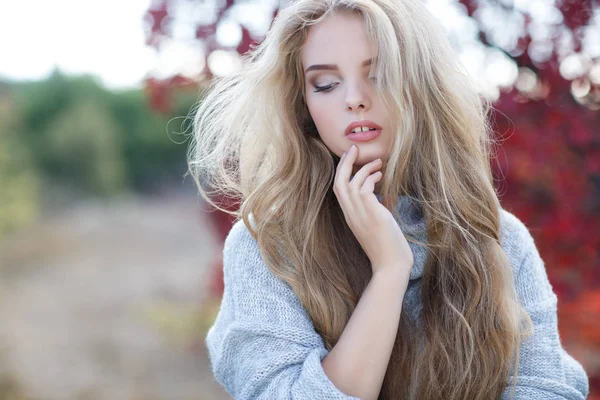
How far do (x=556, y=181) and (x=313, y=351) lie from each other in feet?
4.25

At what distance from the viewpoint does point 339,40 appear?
1.72 m

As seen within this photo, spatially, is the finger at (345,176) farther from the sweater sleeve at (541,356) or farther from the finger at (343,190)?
the sweater sleeve at (541,356)

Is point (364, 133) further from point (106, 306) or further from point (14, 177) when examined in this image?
point (14, 177)

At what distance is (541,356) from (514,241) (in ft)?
1.06

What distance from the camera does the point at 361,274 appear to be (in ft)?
6.13

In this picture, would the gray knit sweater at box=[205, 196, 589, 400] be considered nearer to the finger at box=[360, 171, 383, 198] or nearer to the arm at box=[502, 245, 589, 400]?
the arm at box=[502, 245, 589, 400]

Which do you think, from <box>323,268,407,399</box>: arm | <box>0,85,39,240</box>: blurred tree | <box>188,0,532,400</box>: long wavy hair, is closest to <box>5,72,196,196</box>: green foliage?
<box>0,85,39,240</box>: blurred tree

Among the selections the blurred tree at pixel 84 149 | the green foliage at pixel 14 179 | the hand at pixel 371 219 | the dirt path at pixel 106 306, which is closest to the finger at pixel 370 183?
the hand at pixel 371 219

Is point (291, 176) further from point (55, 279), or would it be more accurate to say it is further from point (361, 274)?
point (55, 279)

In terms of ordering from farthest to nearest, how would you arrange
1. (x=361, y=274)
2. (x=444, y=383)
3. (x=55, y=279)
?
(x=55, y=279) < (x=361, y=274) < (x=444, y=383)

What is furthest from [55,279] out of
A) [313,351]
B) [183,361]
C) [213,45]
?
[313,351]

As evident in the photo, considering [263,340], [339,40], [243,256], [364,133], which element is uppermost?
[339,40]

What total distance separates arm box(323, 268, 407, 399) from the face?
14.1 inches

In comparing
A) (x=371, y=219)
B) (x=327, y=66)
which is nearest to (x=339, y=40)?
(x=327, y=66)
